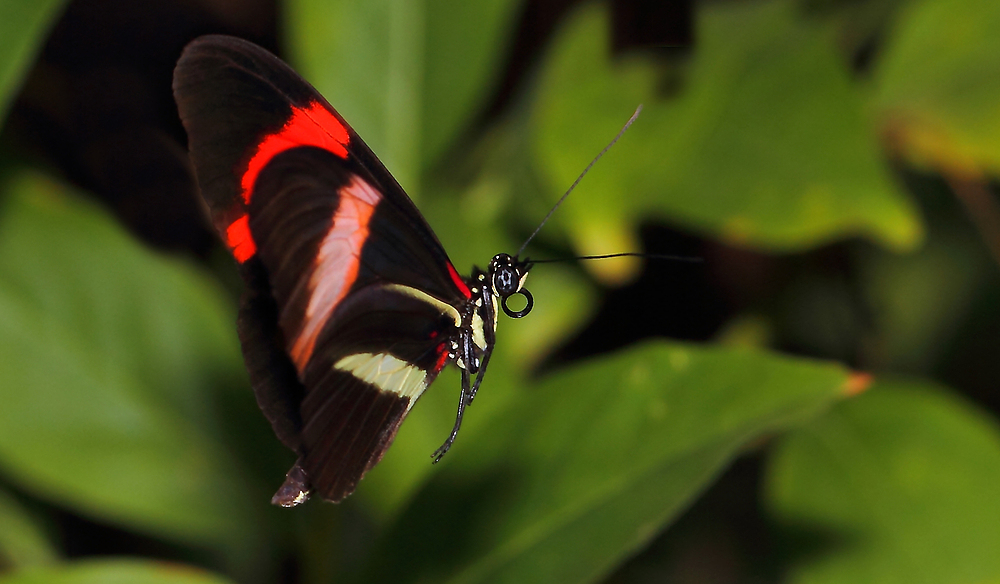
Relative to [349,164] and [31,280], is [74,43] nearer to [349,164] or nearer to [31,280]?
[31,280]

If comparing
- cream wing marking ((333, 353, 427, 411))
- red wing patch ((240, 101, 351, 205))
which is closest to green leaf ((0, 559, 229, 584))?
cream wing marking ((333, 353, 427, 411))

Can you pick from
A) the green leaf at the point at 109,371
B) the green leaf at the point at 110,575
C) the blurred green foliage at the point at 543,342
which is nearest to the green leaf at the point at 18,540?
the blurred green foliage at the point at 543,342

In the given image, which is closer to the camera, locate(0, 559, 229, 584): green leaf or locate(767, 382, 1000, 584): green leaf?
locate(0, 559, 229, 584): green leaf

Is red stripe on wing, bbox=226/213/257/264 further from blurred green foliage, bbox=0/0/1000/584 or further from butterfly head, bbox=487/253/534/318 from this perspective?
blurred green foliage, bbox=0/0/1000/584

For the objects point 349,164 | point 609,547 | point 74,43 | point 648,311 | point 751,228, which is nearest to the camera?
point 349,164

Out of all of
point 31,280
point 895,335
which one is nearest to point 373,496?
point 31,280

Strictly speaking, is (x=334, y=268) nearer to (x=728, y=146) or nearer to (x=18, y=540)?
(x=728, y=146)
